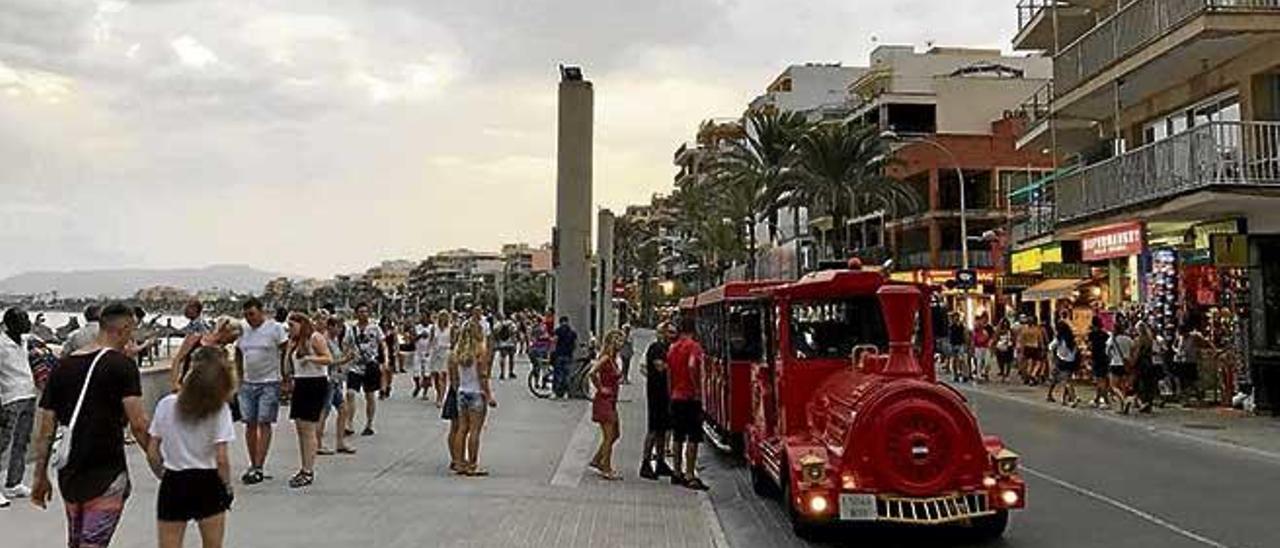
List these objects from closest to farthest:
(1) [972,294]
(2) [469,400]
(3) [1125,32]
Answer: (2) [469,400]
(3) [1125,32]
(1) [972,294]

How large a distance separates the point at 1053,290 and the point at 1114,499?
32.0m

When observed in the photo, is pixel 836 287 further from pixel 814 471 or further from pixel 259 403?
pixel 259 403

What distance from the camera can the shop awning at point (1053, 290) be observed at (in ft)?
132

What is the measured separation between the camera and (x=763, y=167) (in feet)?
175

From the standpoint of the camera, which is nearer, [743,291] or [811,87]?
[743,291]

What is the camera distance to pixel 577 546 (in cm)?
880

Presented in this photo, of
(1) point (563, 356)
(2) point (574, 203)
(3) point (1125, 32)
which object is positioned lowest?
(1) point (563, 356)

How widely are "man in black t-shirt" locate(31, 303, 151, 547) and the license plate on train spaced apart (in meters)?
5.10

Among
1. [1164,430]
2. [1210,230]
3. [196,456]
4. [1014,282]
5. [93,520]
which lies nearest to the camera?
[93,520]

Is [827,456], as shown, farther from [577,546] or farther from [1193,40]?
[1193,40]

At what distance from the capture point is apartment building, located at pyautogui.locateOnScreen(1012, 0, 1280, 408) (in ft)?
70.5

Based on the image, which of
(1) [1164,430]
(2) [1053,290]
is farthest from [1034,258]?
(1) [1164,430]

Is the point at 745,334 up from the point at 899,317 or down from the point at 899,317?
down

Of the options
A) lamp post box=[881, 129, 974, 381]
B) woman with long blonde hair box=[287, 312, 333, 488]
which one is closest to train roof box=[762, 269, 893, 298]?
woman with long blonde hair box=[287, 312, 333, 488]
